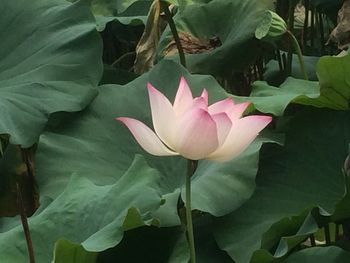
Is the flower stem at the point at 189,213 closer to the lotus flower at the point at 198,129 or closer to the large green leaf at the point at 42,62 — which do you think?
the lotus flower at the point at 198,129

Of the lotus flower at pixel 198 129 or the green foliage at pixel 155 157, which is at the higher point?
the lotus flower at pixel 198 129

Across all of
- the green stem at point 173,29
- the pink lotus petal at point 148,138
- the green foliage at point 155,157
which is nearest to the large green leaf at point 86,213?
the green foliage at point 155,157

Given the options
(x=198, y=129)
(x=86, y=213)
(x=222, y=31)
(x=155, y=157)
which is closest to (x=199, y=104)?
(x=198, y=129)

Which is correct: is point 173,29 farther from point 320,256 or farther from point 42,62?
point 320,256

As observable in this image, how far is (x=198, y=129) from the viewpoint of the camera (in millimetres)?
794

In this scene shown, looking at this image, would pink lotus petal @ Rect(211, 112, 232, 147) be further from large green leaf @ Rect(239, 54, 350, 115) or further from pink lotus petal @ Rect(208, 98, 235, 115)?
large green leaf @ Rect(239, 54, 350, 115)

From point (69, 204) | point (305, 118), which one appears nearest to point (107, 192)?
point (69, 204)

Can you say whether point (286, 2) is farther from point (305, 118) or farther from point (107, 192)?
point (107, 192)

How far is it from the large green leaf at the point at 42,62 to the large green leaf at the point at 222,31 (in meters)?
0.20

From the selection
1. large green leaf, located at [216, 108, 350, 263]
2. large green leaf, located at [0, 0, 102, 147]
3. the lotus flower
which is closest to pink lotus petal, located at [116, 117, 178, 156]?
the lotus flower

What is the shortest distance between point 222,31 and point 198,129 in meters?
0.71

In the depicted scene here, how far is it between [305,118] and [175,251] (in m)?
0.33

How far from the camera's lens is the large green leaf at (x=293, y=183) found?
1058 millimetres

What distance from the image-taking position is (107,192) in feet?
3.18
